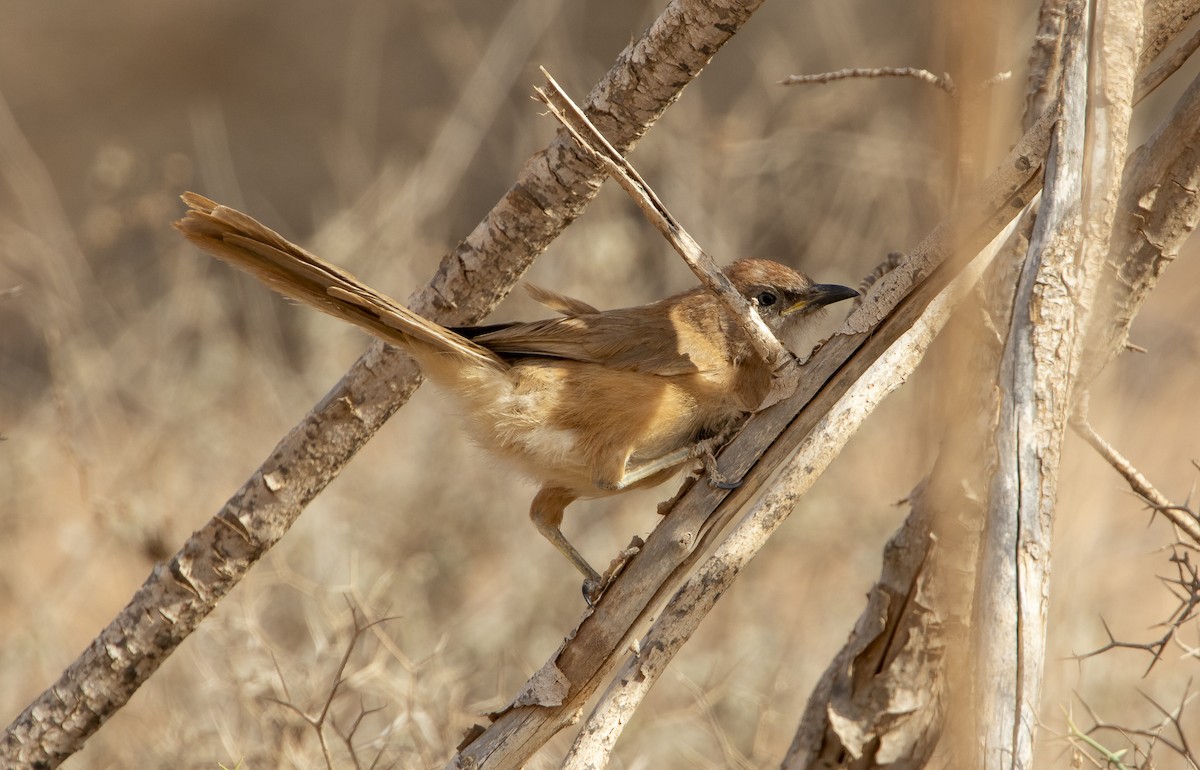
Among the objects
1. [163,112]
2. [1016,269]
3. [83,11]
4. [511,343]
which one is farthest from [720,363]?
[83,11]

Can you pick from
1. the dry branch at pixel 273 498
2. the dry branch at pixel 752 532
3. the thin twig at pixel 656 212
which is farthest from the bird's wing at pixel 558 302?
the dry branch at pixel 752 532

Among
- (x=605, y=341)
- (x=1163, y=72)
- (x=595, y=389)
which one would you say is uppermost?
(x=1163, y=72)

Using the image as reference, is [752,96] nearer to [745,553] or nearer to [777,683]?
[777,683]

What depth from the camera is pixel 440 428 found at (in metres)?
8.09

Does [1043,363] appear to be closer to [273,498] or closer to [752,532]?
[752,532]

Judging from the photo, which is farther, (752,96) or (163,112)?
(163,112)

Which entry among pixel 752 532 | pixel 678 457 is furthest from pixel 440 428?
pixel 752 532

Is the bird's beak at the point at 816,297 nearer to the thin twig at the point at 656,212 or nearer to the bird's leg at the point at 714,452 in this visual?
the bird's leg at the point at 714,452

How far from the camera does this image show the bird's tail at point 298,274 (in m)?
3.14

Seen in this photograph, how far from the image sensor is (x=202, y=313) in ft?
29.7

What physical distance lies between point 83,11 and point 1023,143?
12622 millimetres

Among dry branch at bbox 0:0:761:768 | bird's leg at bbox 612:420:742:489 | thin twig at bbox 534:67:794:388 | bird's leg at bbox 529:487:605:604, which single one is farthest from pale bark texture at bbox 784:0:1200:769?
dry branch at bbox 0:0:761:768

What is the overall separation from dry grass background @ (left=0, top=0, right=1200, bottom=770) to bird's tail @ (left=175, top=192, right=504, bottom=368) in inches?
47.3

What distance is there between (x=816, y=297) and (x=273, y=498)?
7.57 feet
